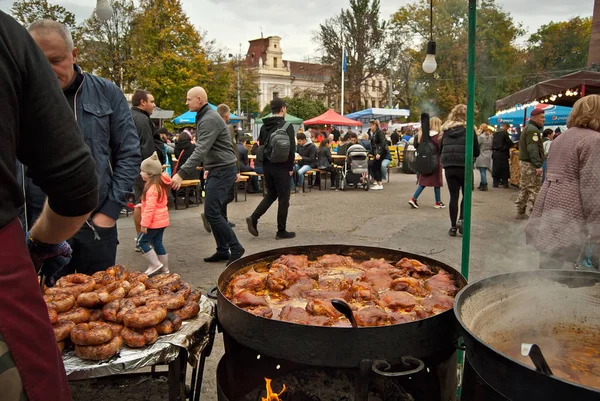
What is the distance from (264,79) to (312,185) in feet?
242

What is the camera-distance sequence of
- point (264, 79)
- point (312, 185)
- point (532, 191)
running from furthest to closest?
point (264, 79)
point (312, 185)
point (532, 191)

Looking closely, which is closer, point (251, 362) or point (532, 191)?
point (251, 362)

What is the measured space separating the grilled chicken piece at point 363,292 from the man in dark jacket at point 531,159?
7774 mm

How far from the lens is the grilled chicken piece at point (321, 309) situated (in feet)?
8.14

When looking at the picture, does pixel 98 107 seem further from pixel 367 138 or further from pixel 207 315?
pixel 367 138

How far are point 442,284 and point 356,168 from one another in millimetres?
11286

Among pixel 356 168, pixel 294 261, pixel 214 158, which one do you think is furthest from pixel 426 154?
pixel 294 261

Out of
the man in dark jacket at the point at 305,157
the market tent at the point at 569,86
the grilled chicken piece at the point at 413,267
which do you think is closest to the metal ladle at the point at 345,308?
the grilled chicken piece at the point at 413,267

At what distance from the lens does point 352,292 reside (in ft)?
9.50

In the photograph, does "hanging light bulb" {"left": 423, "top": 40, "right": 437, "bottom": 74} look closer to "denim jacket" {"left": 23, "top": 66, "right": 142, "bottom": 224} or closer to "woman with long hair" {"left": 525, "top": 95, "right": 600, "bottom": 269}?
"woman with long hair" {"left": 525, "top": 95, "right": 600, "bottom": 269}

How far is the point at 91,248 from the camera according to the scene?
3.21 m

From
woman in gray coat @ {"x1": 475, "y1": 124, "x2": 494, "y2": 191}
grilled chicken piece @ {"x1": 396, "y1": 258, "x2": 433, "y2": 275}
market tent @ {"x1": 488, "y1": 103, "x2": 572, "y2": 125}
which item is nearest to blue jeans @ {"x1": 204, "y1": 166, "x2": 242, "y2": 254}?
grilled chicken piece @ {"x1": 396, "y1": 258, "x2": 433, "y2": 275}

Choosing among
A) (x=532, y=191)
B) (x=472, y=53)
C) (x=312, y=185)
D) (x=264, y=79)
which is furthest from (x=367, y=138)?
(x=264, y=79)

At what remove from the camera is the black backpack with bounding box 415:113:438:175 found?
931 cm
